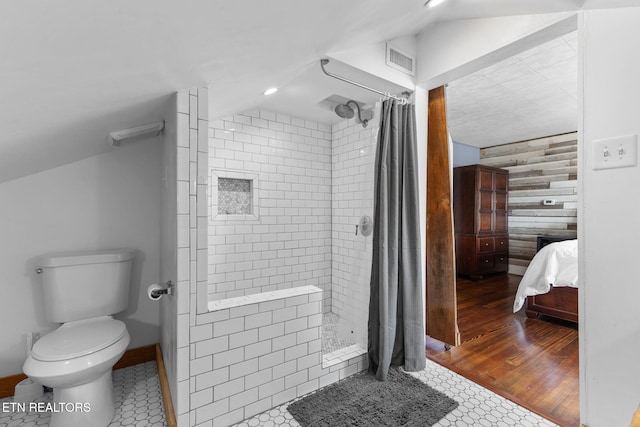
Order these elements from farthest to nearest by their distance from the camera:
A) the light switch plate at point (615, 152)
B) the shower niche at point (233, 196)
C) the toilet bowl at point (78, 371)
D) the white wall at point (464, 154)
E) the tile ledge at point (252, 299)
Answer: the white wall at point (464, 154)
the shower niche at point (233, 196)
the tile ledge at point (252, 299)
the toilet bowl at point (78, 371)
the light switch plate at point (615, 152)

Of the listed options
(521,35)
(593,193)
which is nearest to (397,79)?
(521,35)

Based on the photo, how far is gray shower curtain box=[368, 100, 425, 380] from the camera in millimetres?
1970

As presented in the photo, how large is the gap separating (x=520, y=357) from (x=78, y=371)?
9.67 ft

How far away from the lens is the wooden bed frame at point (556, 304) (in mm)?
2873

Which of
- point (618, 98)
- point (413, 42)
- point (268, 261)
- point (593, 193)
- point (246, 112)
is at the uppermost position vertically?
point (413, 42)

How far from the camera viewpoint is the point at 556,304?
2996mm

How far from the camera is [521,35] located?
164cm

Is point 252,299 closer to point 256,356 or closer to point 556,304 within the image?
point 256,356

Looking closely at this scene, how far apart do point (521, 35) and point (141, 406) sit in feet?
10.2

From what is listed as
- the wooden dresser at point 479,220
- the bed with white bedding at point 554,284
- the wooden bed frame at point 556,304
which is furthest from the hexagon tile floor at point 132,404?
the wooden dresser at point 479,220

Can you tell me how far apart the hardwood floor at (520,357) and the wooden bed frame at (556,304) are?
103 mm

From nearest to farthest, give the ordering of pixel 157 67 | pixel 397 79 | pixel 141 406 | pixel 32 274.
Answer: pixel 157 67 → pixel 141 406 → pixel 32 274 → pixel 397 79

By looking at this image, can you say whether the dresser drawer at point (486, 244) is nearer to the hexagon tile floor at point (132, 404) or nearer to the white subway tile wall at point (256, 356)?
the white subway tile wall at point (256, 356)

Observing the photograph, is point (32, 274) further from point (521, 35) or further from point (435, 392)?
point (521, 35)
